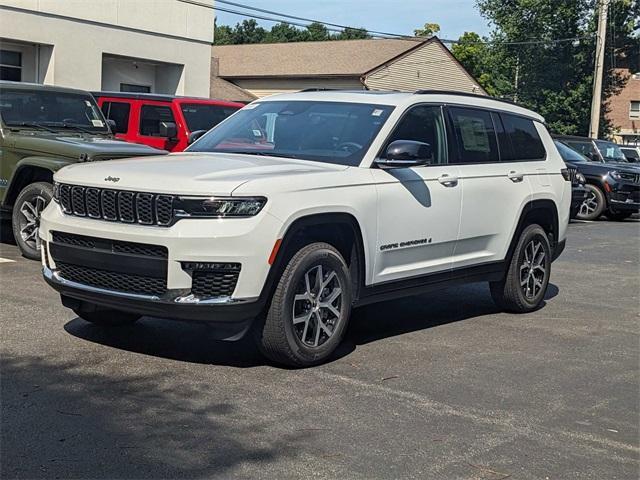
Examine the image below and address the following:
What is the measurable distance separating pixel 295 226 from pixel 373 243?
2.82 feet

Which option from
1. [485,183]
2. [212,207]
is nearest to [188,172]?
[212,207]

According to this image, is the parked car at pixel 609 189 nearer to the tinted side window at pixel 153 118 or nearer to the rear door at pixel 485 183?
the tinted side window at pixel 153 118

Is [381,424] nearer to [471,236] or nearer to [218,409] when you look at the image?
[218,409]

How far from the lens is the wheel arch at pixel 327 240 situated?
229 inches

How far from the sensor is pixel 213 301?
18.4 ft

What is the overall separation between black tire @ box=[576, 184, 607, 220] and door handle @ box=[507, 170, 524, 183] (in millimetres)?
12489

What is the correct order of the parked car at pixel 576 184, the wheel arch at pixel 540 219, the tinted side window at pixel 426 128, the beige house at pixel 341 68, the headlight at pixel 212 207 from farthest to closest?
the beige house at pixel 341 68 → the parked car at pixel 576 184 → the wheel arch at pixel 540 219 → the tinted side window at pixel 426 128 → the headlight at pixel 212 207

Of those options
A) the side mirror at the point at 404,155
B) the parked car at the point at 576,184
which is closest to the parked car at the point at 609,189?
the parked car at the point at 576,184

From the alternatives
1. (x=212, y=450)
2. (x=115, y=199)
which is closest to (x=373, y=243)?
(x=115, y=199)

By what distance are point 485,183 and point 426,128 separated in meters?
0.77

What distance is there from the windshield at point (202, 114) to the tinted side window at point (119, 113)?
3.33 ft

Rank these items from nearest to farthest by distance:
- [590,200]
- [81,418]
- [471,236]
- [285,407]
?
[81,418]
[285,407]
[471,236]
[590,200]

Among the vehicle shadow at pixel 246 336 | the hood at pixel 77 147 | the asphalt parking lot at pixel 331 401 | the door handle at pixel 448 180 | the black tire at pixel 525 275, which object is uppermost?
the door handle at pixel 448 180

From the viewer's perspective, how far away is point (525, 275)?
854 cm
